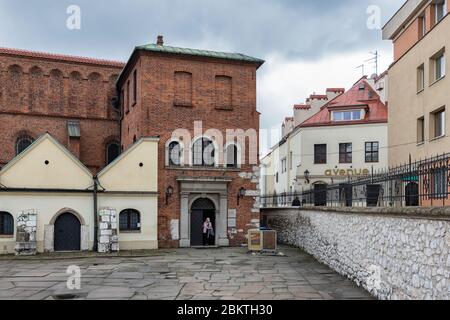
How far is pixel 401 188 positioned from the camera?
1078 centimetres

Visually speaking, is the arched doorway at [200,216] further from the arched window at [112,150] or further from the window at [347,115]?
the window at [347,115]

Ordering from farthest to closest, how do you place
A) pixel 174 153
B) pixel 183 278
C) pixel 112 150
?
1. pixel 112 150
2. pixel 174 153
3. pixel 183 278

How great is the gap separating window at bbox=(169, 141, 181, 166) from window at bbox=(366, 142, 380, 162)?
731 inches

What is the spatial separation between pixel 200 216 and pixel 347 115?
62.0 feet

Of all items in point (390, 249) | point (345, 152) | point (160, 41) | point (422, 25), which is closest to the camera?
point (390, 249)

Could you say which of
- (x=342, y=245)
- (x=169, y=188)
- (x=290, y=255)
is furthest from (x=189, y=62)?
(x=342, y=245)

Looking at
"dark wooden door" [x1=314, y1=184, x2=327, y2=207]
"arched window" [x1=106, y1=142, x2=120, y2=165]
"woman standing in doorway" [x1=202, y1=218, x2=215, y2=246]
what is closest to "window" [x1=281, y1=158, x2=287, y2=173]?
"arched window" [x1=106, y1=142, x2=120, y2=165]

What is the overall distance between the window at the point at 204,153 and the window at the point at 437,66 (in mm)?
11563

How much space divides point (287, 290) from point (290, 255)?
7683 mm

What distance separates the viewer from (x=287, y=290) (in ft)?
40.3

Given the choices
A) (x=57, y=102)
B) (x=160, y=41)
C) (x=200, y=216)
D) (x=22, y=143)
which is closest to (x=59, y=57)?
(x=57, y=102)

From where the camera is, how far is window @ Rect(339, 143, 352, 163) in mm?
36531

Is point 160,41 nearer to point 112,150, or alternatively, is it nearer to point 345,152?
point 112,150

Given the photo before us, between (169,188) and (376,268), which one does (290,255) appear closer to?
(169,188)
